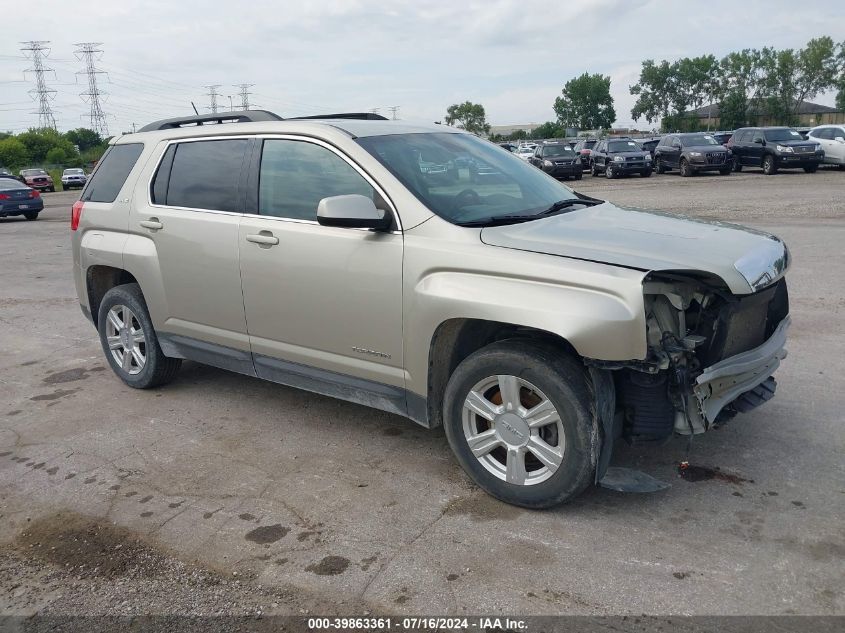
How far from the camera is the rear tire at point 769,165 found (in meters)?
27.4

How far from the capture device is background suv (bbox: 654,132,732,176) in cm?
2866

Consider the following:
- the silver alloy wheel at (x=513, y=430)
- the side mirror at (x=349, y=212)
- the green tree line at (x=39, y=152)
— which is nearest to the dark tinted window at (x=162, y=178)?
the side mirror at (x=349, y=212)

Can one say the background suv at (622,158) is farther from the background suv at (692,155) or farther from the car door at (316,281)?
the car door at (316,281)

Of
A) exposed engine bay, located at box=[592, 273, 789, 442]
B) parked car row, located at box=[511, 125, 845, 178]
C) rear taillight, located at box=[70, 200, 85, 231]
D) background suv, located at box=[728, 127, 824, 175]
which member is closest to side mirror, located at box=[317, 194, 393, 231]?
exposed engine bay, located at box=[592, 273, 789, 442]

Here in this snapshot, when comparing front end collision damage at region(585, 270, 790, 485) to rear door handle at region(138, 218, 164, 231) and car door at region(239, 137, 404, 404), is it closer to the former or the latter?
car door at region(239, 137, 404, 404)

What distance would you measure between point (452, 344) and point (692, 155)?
2786 cm

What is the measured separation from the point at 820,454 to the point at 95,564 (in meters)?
3.68

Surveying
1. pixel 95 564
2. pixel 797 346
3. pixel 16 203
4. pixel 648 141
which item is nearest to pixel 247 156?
pixel 95 564

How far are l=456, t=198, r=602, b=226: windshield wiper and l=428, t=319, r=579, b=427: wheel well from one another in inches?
20.4

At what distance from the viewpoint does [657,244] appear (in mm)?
3668

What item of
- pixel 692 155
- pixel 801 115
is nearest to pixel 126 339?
pixel 692 155

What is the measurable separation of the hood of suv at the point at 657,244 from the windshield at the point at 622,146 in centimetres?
2854

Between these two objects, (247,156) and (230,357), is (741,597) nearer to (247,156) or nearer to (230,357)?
(230,357)

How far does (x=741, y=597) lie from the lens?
2938mm
